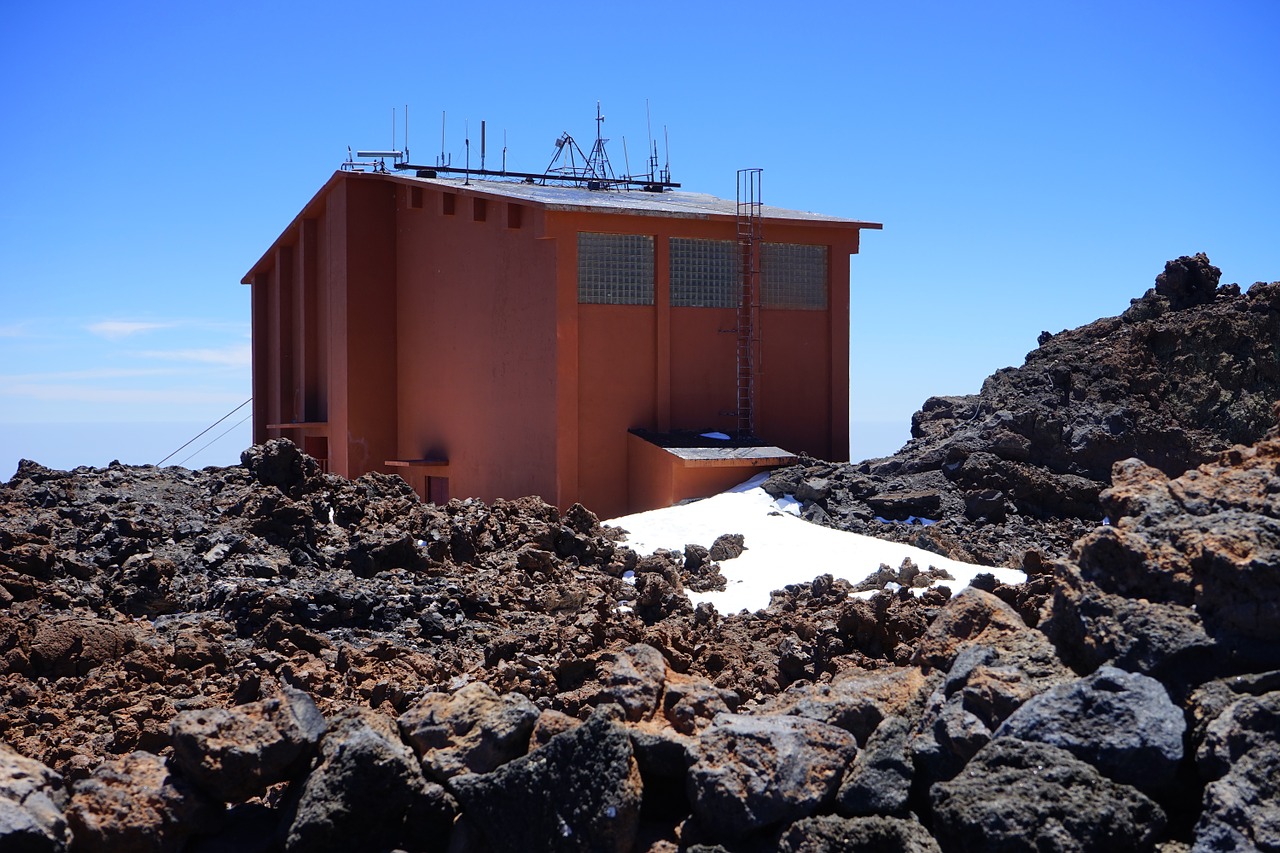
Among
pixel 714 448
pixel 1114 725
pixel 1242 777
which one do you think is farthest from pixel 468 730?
pixel 714 448

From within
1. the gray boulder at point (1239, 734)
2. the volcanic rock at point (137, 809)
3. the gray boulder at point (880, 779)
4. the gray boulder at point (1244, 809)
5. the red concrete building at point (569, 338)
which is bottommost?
the volcanic rock at point (137, 809)

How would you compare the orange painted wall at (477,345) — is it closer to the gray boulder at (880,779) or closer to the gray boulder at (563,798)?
the gray boulder at (563,798)

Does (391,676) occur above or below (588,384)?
below

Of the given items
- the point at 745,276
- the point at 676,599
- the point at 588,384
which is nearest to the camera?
the point at 676,599

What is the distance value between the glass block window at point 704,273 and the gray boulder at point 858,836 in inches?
556

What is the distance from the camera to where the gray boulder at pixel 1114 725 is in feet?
17.4

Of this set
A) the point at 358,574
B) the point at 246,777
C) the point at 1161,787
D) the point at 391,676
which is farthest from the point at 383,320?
the point at 1161,787

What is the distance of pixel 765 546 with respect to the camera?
14.0 meters

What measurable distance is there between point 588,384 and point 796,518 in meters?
4.49

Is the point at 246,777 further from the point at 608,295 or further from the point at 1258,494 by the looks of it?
the point at 608,295

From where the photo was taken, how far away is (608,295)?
18688mm

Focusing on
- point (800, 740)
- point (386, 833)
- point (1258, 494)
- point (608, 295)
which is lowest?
point (386, 833)

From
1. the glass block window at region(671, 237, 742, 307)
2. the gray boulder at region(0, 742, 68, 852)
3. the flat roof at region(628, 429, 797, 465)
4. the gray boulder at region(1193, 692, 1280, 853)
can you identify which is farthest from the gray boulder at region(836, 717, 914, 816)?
the glass block window at region(671, 237, 742, 307)

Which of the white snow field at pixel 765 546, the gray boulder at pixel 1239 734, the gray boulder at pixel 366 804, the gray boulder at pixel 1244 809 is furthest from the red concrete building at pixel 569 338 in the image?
the gray boulder at pixel 1244 809
